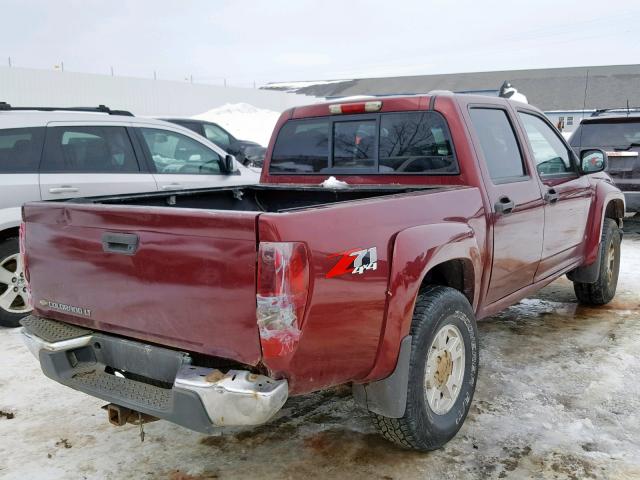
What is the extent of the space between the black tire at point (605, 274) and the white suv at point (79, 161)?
3.50 metres

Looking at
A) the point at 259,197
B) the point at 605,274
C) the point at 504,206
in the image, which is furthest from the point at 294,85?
the point at 504,206

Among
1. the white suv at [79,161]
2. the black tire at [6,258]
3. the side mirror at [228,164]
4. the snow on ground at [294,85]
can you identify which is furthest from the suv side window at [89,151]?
the snow on ground at [294,85]

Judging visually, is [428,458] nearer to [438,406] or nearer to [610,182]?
Result: [438,406]

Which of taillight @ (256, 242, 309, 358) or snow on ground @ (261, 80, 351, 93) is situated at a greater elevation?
snow on ground @ (261, 80, 351, 93)

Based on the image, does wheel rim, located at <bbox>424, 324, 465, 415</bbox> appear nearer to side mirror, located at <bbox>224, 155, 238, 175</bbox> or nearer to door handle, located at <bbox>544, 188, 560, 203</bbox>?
door handle, located at <bbox>544, 188, 560, 203</bbox>

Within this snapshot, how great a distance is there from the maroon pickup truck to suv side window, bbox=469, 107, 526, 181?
0.05 feet

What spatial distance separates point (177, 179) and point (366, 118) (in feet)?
9.25

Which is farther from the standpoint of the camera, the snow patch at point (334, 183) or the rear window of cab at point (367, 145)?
the snow patch at point (334, 183)

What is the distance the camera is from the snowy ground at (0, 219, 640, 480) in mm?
3045

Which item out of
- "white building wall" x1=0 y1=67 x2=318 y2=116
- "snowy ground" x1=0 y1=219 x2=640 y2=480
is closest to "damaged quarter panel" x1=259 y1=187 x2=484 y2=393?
"snowy ground" x1=0 y1=219 x2=640 y2=480

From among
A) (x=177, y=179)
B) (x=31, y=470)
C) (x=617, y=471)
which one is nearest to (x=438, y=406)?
(x=617, y=471)

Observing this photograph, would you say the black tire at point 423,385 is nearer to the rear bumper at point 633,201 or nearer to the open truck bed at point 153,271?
the open truck bed at point 153,271

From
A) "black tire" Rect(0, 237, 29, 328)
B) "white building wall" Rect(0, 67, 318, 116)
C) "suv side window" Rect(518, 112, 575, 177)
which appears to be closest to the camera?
"suv side window" Rect(518, 112, 575, 177)

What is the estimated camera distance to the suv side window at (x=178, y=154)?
20.6 ft
